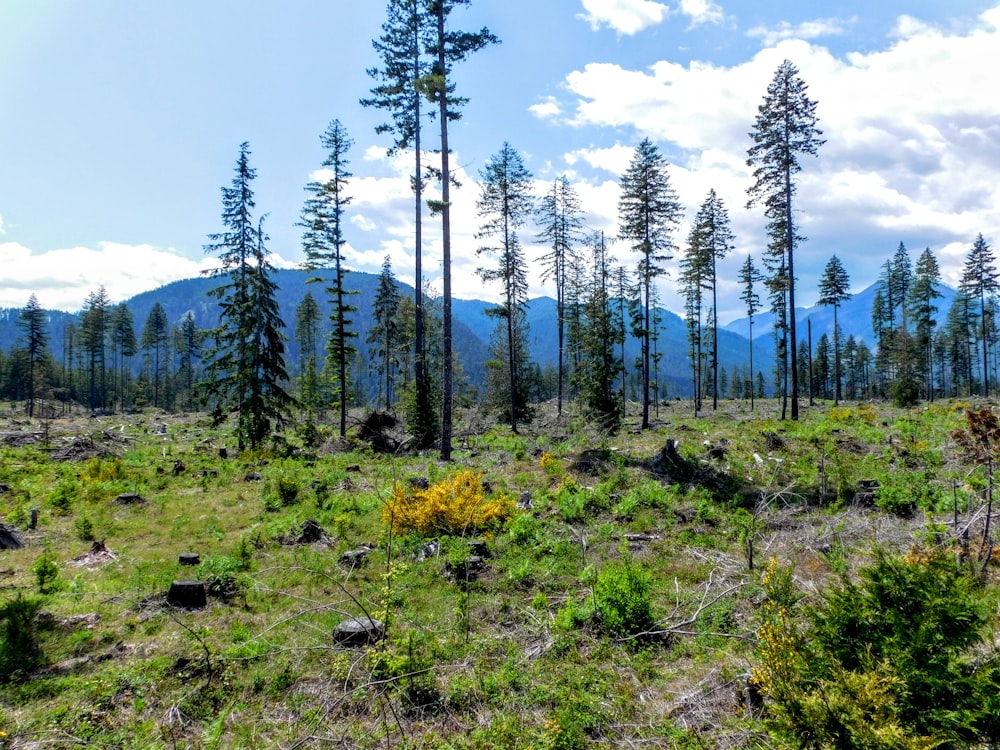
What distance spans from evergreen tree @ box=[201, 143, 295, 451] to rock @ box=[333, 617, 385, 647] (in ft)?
49.9

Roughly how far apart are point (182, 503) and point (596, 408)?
48.6 feet

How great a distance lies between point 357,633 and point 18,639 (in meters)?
3.59

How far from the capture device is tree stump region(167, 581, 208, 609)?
19.9 ft

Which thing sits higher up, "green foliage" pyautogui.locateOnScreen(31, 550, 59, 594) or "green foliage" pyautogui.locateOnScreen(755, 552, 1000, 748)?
"green foliage" pyautogui.locateOnScreen(755, 552, 1000, 748)

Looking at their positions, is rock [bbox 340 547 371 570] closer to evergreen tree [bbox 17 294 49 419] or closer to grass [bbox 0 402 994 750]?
grass [bbox 0 402 994 750]

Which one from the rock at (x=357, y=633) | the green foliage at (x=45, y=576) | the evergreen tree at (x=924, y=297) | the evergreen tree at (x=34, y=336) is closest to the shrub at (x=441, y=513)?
the rock at (x=357, y=633)

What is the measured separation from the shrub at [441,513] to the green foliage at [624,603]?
9.83 feet

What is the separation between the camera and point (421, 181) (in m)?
17.4

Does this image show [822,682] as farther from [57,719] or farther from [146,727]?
[57,719]

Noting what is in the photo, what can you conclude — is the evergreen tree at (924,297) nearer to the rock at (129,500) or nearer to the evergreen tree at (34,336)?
the rock at (129,500)

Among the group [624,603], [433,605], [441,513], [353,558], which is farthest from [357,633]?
[441,513]

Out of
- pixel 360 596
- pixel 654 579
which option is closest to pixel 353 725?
pixel 360 596

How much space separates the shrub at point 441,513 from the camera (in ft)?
27.3

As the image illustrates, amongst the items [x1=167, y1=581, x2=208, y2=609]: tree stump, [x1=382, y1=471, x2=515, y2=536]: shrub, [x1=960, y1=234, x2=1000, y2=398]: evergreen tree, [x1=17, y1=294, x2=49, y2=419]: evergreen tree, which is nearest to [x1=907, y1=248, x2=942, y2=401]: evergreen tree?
[x1=960, y1=234, x2=1000, y2=398]: evergreen tree
